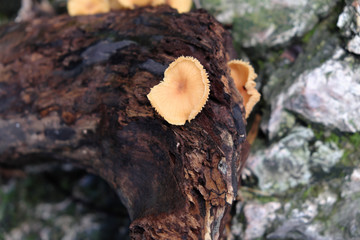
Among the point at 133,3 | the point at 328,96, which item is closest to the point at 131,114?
the point at 133,3

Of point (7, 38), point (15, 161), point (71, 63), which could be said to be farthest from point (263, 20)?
point (15, 161)

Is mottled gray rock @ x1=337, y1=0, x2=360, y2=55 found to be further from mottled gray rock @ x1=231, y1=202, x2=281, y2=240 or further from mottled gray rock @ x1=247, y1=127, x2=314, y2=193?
mottled gray rock @ x1=231, y1=202, x2=281, y2=240

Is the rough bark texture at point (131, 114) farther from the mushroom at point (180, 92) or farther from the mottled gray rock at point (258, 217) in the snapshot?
the mottled gray rock at point (258, 217)

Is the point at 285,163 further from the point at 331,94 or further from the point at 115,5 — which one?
the point at 115,5

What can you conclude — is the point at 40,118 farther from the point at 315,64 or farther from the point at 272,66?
the point at 315,64

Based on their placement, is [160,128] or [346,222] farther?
[346,222]

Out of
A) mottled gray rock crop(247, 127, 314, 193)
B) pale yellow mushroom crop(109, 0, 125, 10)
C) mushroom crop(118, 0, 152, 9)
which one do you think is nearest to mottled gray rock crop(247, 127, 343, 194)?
mottled gray rock crop(247, 127, 314, 193)

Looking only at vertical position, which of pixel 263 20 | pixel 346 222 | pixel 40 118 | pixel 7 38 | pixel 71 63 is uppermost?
pixel 263 20
